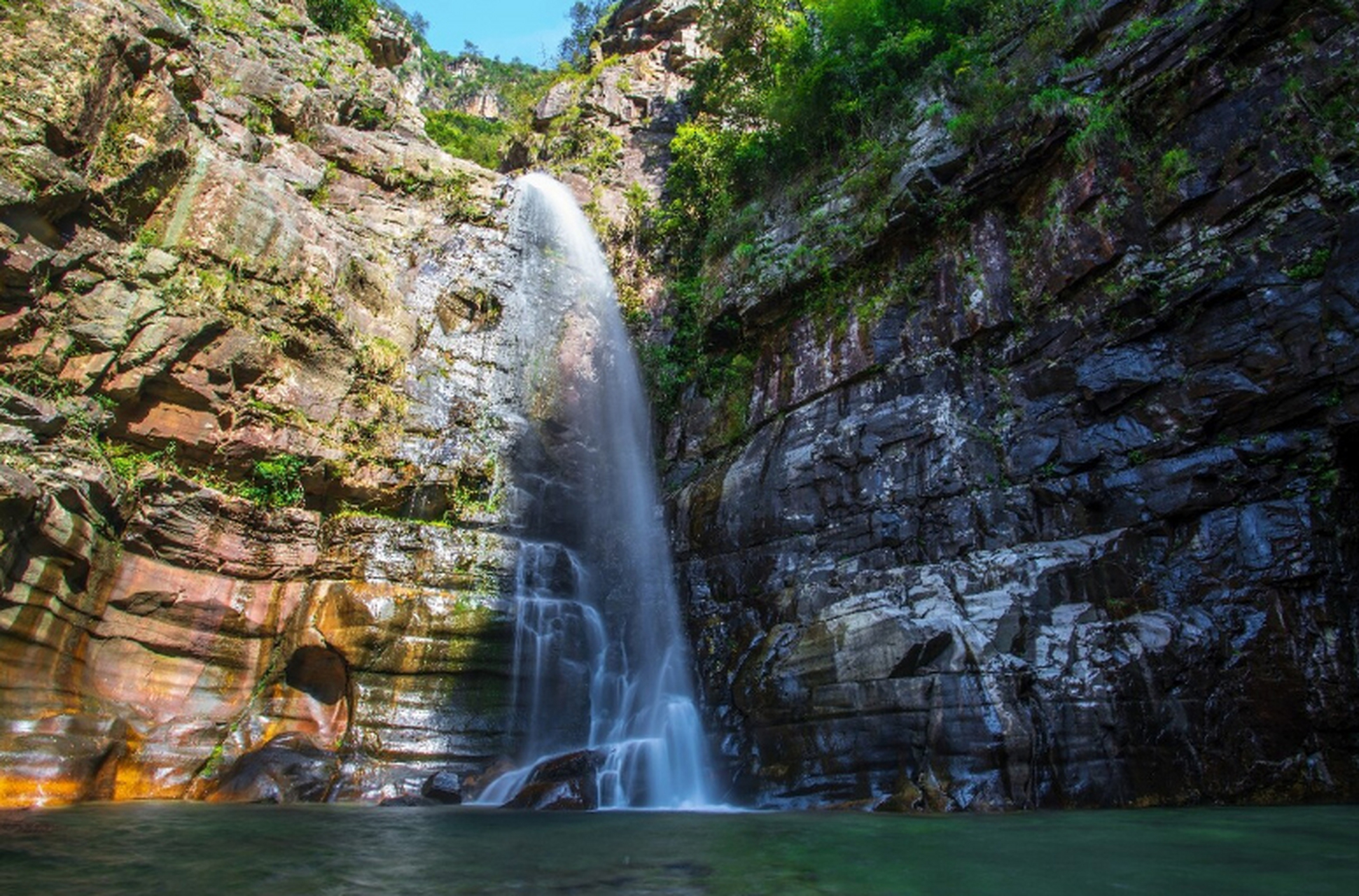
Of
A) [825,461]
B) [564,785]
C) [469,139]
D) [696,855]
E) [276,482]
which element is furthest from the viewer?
[469,139]

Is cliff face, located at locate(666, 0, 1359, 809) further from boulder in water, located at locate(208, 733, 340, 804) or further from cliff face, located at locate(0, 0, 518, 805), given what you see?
boulder in water, located at locate(208, 733, 340, 804)

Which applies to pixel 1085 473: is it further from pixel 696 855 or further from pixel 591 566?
pixel 591 566

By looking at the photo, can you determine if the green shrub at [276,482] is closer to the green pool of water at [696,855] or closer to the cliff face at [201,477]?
the cliff face at [201,477]

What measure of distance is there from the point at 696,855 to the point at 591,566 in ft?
31.4

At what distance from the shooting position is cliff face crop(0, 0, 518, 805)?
9625 mm

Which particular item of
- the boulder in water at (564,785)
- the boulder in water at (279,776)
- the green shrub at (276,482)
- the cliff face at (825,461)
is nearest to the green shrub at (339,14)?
the cliff face at (825,461)

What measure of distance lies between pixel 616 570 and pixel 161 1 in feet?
53.6

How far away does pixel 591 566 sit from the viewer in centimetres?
1457

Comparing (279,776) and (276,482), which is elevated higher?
(276,482)

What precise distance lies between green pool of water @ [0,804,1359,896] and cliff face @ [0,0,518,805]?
114 inches

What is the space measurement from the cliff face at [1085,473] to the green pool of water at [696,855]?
1179mm

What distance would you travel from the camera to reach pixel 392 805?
31.3ft

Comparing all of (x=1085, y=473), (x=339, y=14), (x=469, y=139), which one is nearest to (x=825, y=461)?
(x=1085, y=473)

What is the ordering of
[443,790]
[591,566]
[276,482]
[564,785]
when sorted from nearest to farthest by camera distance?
[564,785] → [443,790] → [276,482] → [591,566]
